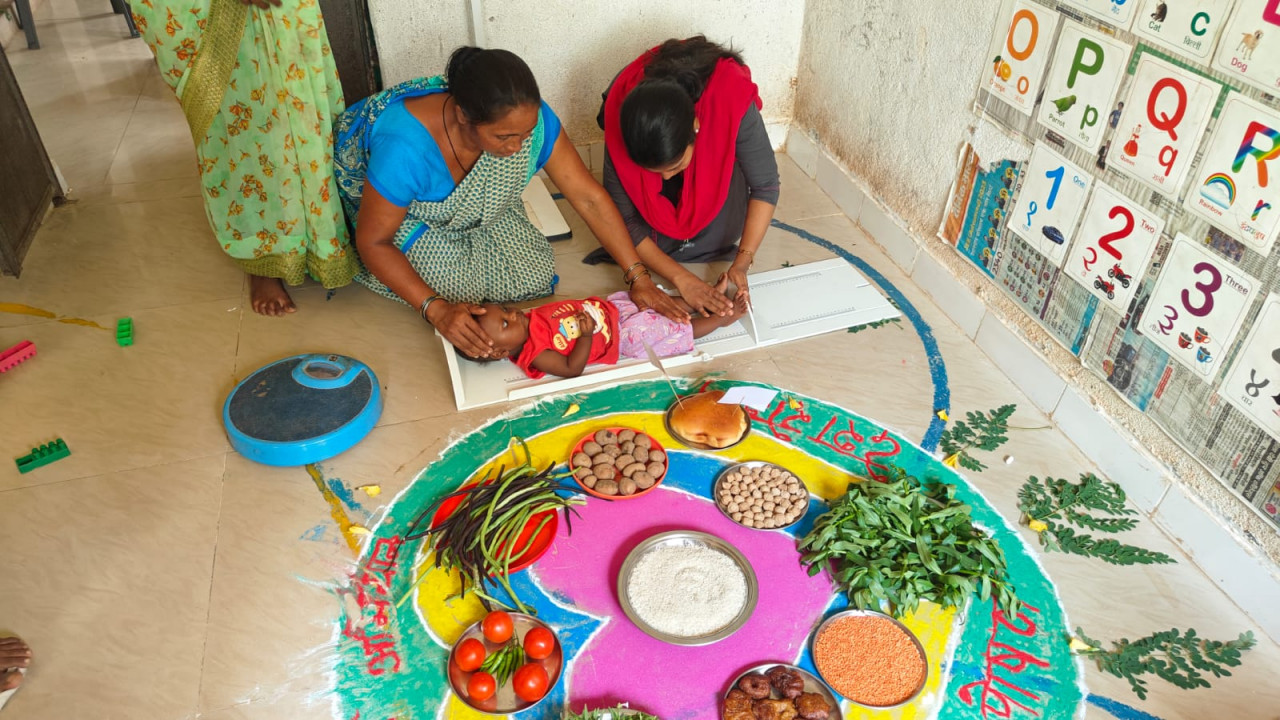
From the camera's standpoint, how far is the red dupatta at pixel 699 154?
9.14 ft

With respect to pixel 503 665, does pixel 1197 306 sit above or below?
above

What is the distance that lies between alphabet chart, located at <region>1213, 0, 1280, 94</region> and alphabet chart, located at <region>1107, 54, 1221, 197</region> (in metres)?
0.07

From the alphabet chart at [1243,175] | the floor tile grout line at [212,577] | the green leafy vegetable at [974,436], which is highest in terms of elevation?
the alphabet chart at [1243,175]

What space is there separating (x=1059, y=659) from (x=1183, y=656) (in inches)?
12.6

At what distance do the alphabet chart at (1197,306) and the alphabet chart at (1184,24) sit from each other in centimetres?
46

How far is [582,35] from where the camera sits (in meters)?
3.65

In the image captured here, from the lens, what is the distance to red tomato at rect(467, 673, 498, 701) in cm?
181

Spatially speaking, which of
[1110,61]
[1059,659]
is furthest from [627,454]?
[1110,61]

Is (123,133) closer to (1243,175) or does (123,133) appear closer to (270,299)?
(270,299)

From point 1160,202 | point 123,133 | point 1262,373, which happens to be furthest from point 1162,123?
point 123,133

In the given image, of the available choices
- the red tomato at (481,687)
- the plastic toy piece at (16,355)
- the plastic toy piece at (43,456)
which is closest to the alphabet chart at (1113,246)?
the red tomato at (481,687)

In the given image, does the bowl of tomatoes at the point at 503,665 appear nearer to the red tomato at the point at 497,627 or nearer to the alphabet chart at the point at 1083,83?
the red tomato at the point at 497,627

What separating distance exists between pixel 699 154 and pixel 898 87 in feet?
3.03

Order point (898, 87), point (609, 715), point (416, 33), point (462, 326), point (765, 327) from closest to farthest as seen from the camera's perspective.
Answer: point (609, 715) → point (462, 326) → point (765, 327) → point (898, 87) → point (416, 33)
